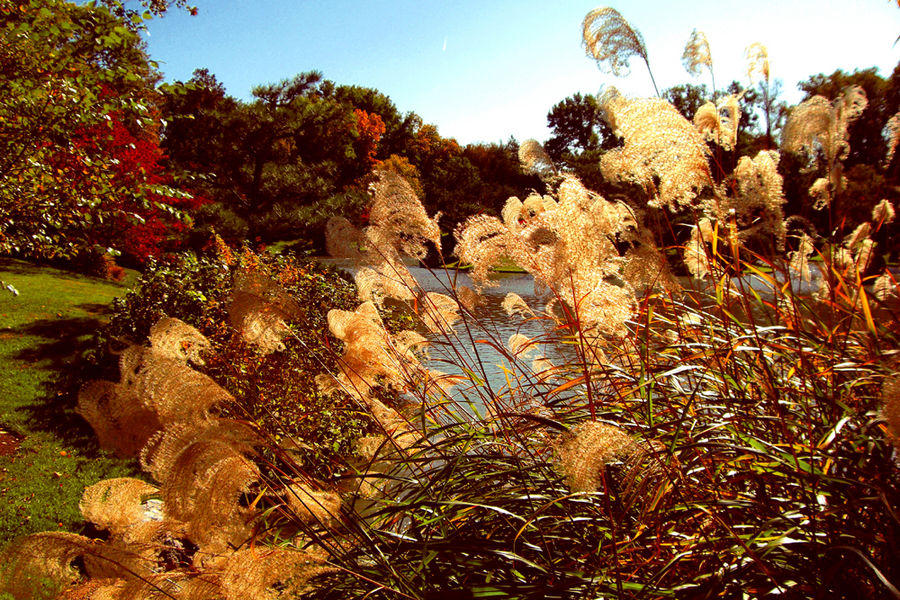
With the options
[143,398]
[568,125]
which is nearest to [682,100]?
[143,398]

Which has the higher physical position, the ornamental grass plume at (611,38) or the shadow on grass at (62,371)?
the ornamental grass plume at (611,38)

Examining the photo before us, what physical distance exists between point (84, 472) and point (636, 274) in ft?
14.5

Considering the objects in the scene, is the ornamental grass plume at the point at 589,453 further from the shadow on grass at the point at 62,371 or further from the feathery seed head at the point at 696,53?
the shadow on grass at the point at 62,371

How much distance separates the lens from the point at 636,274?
7.23 feet

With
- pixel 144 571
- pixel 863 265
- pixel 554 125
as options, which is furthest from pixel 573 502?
pixel 554 125

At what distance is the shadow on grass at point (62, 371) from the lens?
5.38m

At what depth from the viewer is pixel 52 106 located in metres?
4.03

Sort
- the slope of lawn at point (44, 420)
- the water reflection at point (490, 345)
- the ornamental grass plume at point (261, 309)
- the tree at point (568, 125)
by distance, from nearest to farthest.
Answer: the ornamental grass plume at point (261, 309), the water reflection at point (490, 345), the slope of lawn at point (44, 420), the tree at point (568, 125)

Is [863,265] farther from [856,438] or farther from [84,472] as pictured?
[84,472]

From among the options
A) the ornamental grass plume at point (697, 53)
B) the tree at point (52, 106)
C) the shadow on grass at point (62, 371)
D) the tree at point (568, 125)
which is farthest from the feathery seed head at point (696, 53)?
the tree at point (568, 125)

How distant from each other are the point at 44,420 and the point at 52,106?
3086 mm

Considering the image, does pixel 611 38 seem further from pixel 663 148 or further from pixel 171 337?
pixel 171 337

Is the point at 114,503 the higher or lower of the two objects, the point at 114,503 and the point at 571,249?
the lower

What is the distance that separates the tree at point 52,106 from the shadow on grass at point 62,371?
5.02 feet
